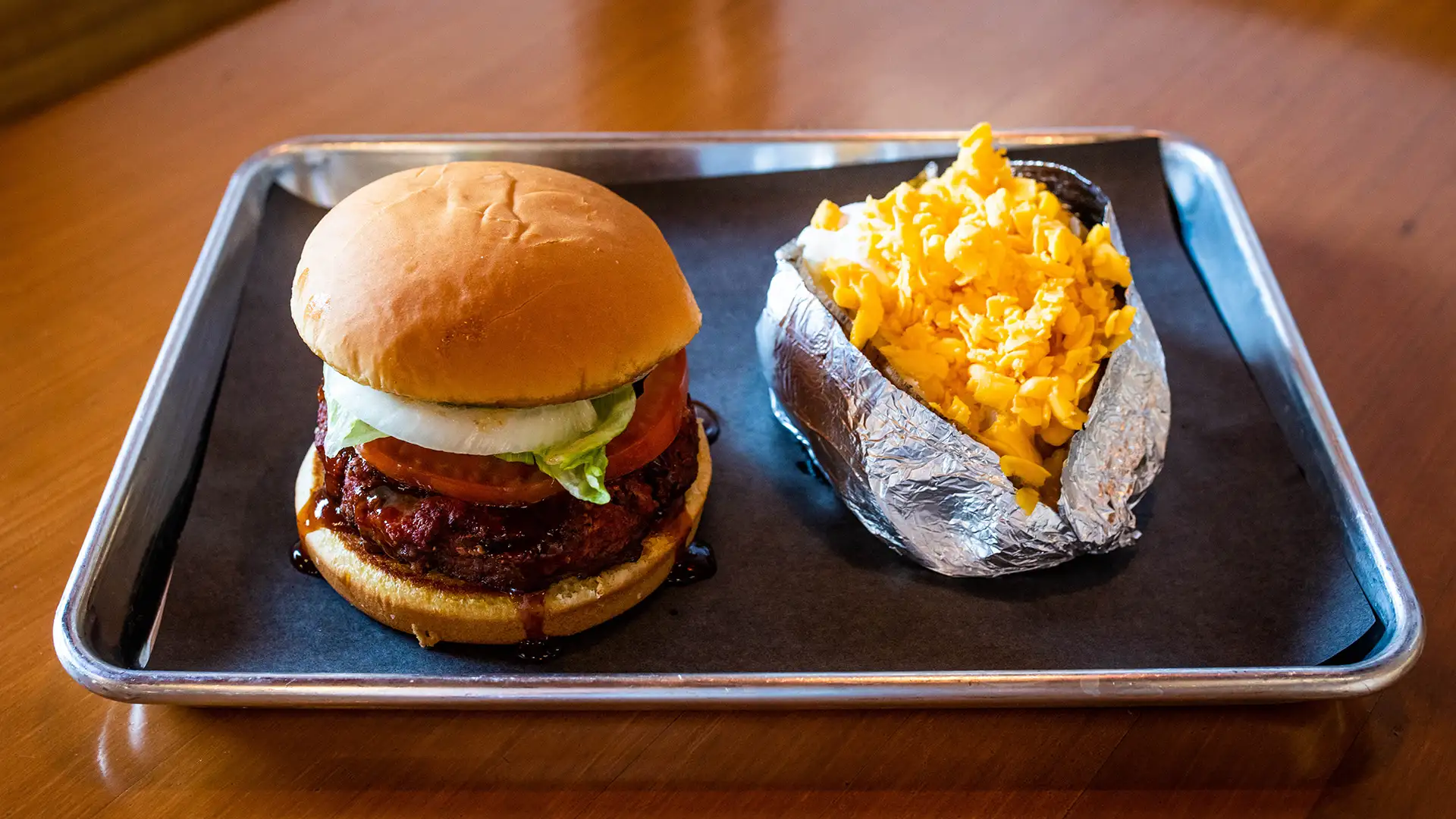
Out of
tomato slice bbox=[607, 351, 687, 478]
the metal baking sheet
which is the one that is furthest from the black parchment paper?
tomato slice bbox=[607, 351, 687, 478]

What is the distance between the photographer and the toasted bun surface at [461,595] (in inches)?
54.2

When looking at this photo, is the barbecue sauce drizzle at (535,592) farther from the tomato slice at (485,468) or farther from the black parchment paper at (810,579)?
the tomato slice at (485,468)

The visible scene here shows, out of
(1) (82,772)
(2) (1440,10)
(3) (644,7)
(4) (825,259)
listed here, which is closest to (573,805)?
(1) (82,772)

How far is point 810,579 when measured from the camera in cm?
153

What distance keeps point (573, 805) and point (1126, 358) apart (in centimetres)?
99

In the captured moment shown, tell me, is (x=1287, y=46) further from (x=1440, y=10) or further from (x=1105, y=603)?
(x=1105, y=603)

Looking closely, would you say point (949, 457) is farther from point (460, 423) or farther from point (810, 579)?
point (460, 423)

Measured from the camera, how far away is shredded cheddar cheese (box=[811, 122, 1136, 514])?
1.42 m

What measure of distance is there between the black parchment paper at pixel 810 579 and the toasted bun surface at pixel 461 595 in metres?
0.04

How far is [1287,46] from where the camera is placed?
2623mm

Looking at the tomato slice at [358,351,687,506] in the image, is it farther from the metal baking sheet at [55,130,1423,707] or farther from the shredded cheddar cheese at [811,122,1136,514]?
the shredded cheddar cheese at [811,122,1136,514]

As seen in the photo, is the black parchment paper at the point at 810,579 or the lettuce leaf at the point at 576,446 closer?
the lettuce leaf at the point at 576,446

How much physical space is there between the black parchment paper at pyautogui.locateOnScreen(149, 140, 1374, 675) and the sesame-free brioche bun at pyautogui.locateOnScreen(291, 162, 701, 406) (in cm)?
39

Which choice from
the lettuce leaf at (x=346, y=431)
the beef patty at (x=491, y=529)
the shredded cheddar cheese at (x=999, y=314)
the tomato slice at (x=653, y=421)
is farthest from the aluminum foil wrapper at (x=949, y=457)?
the lettuce leaf at (x=346, y=431)
